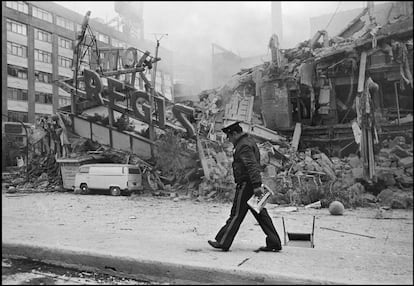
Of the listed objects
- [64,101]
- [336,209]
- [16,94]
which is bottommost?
[336,209]

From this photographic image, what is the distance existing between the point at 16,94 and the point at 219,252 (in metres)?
9.41

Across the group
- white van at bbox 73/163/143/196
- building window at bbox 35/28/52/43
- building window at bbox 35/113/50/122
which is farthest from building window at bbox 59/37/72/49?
building window at bbox 35/113/50/122

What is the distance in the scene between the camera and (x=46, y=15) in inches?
205

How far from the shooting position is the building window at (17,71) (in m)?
10.4

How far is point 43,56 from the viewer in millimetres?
9523

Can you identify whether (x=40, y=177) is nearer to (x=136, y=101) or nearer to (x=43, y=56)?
(x=136, y=101)

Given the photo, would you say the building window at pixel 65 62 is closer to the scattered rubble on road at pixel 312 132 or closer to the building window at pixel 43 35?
the building window at pixel 43 35

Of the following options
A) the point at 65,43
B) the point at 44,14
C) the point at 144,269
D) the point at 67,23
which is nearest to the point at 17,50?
the point at 65,43

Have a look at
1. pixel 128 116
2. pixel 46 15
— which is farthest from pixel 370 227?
pixel 128 116

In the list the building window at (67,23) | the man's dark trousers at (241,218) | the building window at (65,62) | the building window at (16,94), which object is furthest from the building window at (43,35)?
the man's dark trousers at (241,218)

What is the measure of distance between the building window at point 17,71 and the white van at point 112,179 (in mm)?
3514

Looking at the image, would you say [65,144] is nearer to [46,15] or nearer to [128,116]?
[128,116]

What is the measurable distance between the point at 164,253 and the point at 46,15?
11.7ft

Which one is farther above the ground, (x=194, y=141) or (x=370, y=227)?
(x=194, y=141)
